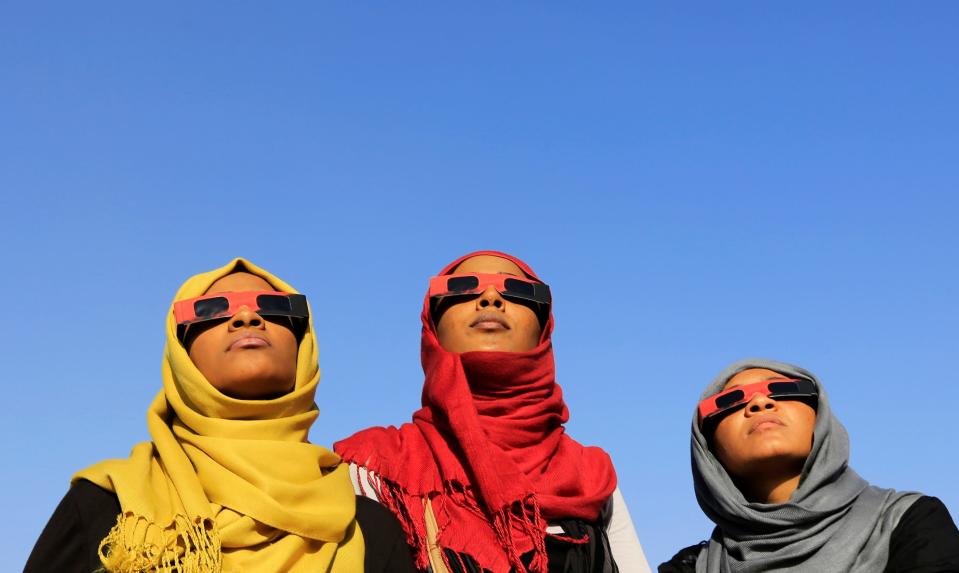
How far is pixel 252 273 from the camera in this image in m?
6.39

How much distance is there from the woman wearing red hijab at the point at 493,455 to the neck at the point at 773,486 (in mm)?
763

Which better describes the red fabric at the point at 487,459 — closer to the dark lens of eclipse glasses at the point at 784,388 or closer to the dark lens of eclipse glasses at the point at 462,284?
the dark lens of eclipse glasses at the point at 462,284

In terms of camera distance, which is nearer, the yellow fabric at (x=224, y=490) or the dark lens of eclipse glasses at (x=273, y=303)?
the yellow fabric at (x=224, y=490)

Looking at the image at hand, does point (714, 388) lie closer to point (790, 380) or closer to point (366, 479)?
point (790, 380)

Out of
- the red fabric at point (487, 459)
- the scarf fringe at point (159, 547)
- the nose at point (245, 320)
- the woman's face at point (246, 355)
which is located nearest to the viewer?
the scarf fringe at point (159, 547)

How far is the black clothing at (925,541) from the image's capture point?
19.3 feet

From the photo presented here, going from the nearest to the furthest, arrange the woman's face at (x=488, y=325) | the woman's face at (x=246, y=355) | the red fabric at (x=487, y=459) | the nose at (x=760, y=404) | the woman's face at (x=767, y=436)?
the woman's face at (x=246, y=355) < the red fabric at (x=487, y=459) < the woman's face at (x=767, y=436) < the nose at (x=760, y=404) < the woman's face at (x=488, y=325)

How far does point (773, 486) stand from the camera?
21.6 ft

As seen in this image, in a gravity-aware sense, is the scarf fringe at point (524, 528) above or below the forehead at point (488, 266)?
below

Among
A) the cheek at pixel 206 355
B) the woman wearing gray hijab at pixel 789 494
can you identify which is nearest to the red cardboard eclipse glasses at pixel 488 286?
the woman wearing gray hijab at pixel 789 494

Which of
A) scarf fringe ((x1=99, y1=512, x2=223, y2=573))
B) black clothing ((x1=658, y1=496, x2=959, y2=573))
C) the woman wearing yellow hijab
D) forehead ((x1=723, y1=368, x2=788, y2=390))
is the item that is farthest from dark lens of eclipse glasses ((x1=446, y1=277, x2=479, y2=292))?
black clothing ((x1=658, y1=496, x2=959, y2=573))

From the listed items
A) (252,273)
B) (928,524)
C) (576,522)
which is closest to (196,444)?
(252,273)

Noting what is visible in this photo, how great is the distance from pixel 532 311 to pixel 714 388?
1166 mm

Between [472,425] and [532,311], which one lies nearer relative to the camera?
[472,425]
